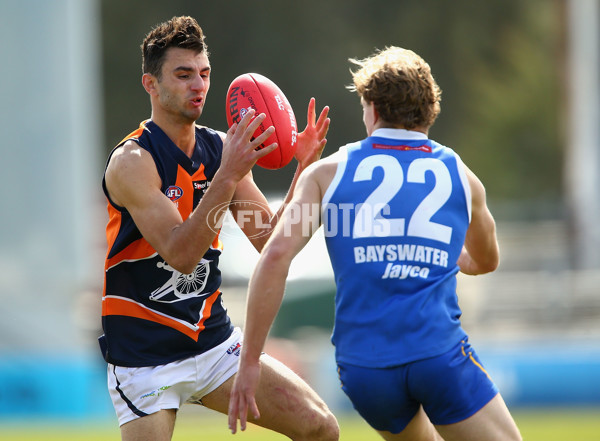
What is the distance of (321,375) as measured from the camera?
35.1 feet

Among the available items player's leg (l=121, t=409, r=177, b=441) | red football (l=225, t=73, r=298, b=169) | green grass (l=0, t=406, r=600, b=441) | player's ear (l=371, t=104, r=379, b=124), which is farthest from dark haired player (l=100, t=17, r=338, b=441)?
green grass (l=0, t=406, r=600, b=441)

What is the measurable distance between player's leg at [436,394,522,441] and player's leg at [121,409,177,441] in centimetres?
148

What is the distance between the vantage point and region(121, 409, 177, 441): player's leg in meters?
4.55

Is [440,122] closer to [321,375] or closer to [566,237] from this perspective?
[566,237]

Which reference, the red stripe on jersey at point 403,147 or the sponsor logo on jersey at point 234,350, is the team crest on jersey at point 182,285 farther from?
the red stripe on jersey at point 403,147

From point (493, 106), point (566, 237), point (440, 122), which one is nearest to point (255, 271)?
point (566, 237)

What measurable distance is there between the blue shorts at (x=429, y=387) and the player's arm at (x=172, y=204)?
38.9 inches

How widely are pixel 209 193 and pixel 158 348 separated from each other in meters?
0.88

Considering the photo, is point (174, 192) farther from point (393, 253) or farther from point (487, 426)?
point (487, 426)

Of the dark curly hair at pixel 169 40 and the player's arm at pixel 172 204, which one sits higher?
the dark curly hair at pixel 169 40

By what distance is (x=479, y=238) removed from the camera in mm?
4332

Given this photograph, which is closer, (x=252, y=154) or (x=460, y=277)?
(x=252, y=154)

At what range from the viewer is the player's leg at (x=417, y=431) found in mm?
4059

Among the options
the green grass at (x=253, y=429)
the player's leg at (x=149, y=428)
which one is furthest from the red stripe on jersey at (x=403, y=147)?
the green grass at (x=253, y=429)
